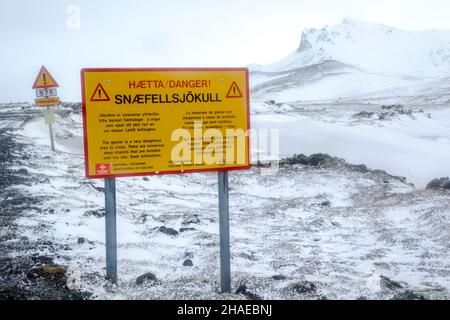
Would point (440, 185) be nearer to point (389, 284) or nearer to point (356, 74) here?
point (389, 284)

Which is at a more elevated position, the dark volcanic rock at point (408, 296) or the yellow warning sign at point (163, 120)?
the yellow warning sign at point (163, 120)

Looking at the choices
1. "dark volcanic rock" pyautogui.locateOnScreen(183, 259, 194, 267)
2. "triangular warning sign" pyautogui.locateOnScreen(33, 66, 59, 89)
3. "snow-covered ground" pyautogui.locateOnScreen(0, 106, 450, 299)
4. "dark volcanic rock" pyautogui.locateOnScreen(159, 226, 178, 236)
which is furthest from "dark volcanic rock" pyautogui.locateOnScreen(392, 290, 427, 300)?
"triangular warning sign" pyautogui.locateOnScreen(33, 66, 59, 89)

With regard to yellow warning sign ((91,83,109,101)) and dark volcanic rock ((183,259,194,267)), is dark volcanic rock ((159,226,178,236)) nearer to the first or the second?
dark volcanic rock ((183,259,194,267))

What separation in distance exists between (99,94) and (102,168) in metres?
0.64

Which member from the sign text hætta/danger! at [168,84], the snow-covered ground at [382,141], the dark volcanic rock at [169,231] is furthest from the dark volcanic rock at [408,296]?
the snow-covered ground at [382,141]

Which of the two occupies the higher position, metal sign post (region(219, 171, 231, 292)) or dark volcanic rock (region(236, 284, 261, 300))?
metal sign post (region(219, 171, 231, 292))

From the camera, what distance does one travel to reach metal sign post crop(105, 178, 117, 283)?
4.32m

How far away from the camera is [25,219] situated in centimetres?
654

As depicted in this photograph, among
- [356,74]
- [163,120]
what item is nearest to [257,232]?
[163,120]

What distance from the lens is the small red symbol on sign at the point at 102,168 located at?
410 centimetres

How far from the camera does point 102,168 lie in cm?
412

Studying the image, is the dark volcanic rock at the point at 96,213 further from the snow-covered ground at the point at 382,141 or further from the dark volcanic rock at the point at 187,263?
the snow-covered ground at the point at 382,141
